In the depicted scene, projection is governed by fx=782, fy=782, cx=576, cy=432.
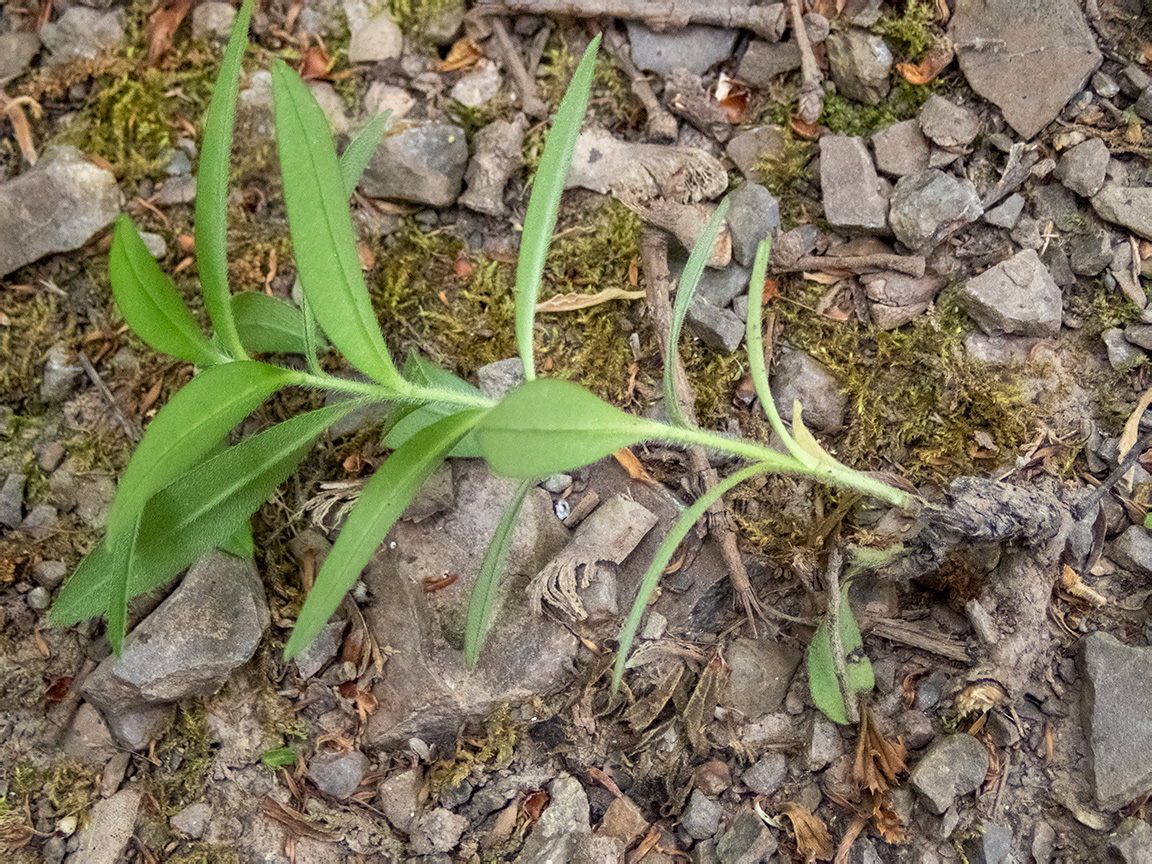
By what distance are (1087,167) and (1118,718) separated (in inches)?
52.5

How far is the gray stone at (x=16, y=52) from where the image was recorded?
8.00 feet

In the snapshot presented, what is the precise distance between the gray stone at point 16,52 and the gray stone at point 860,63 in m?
2.42

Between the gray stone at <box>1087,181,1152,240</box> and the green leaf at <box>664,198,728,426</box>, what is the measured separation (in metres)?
1.01

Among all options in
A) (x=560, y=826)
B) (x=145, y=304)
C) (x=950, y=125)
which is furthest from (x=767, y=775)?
(x=145, y=304)

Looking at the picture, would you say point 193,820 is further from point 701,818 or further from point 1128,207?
point 1128,207

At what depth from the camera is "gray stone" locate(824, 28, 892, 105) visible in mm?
2127

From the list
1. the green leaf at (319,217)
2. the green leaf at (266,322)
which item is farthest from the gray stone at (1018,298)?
the green leaf at (266,322)

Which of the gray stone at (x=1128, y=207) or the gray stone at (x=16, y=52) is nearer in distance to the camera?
the gray stone at (x=1128, y=207)

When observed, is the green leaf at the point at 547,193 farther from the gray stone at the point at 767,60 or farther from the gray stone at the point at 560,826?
the gray stone at the point at 560,826

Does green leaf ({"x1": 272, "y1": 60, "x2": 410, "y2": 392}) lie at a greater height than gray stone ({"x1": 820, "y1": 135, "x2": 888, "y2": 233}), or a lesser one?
greater

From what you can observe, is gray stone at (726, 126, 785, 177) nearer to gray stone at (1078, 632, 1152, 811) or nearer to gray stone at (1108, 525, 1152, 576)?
gray stone at (1108, 525, 1152, 576)

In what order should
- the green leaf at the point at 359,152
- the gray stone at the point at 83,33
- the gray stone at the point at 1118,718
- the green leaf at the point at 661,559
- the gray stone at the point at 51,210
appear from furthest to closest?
the gray stone at the point at 83,33, the gray stone at the point at 51,210, the green leaf at the point at 359,152, the gray stone at the point at 1118,718, the green leaf at the point at 661,559

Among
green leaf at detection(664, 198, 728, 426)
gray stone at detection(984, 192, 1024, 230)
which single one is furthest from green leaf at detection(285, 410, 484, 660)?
gray stone at detection(984, 192, 1024, 230)

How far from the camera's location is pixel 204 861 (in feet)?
6.61
